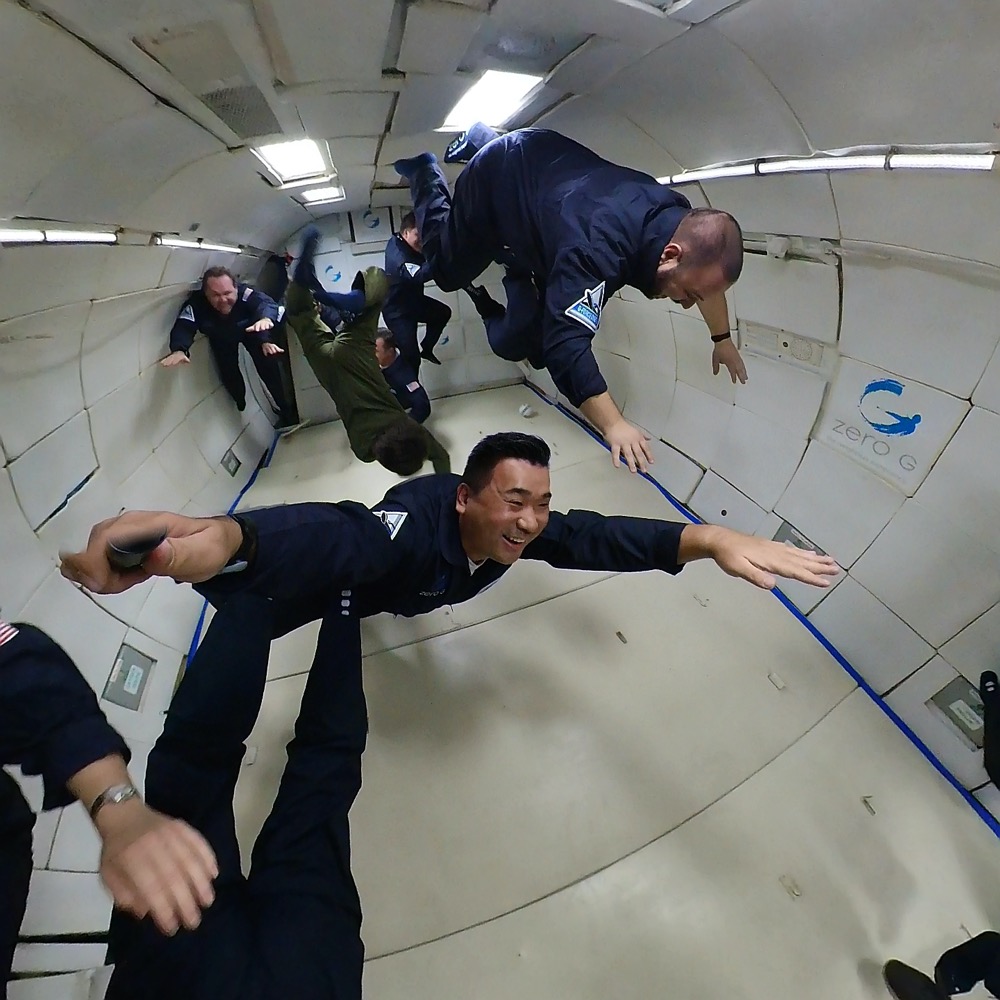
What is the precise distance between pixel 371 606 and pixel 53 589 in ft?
4.26

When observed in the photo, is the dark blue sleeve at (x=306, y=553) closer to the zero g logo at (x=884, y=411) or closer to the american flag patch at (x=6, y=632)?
the american flag patch at (x=6, y=632)

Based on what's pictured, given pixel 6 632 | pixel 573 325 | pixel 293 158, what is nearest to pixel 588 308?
pixel 573 325

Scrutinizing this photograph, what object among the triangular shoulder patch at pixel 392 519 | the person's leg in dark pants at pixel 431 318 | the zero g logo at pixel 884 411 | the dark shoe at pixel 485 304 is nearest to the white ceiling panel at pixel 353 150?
the dark shoe at pixel 485 304

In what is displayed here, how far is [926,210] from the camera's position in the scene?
6.04 feet

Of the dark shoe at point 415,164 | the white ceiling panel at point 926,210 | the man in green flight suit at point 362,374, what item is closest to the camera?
the white ceiling panel at point 926,210

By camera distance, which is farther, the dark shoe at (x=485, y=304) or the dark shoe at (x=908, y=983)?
the dark shoe at (x=485, y=304)

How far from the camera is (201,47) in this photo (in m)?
1.48

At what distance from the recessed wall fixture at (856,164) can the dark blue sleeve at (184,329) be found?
11.1ft

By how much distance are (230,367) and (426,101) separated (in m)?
3.19

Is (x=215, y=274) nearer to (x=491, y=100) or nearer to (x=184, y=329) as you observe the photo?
(x=184, y=329)

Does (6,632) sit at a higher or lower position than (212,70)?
lower

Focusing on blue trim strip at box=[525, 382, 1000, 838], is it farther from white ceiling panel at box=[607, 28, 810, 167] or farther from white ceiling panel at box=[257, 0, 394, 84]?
white ceiling panel at box=[257, 0, 394, 84]

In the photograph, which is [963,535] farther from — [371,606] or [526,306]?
[371,606]

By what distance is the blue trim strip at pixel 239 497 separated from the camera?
3.04 meters
